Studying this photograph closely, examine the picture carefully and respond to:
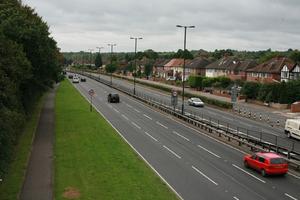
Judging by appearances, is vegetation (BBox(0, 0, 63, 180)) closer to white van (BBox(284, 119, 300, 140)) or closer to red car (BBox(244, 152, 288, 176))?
red car (BBox(244, 152, 288, 176))

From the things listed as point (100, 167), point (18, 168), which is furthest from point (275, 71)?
point (18, 168)

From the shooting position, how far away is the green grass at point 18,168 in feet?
69.5

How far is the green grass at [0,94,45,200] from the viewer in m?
21.2

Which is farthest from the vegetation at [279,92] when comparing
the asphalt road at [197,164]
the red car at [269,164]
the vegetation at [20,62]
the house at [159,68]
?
the house at [159,68]

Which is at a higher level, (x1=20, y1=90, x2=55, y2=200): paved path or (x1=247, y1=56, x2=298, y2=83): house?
(x1=247, y1=56, x2=298, y2=83): house

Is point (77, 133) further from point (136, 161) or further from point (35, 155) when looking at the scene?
point (136, 161)

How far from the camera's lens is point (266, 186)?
76.7 ft

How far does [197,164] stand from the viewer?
27938 mm

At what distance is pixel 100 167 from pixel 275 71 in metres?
69.9

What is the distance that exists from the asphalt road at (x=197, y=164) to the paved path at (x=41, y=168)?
20.1ft

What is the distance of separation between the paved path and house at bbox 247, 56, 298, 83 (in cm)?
5867

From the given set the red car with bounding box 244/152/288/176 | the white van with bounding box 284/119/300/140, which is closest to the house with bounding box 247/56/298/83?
the white van with bounding box 284/119/300/140

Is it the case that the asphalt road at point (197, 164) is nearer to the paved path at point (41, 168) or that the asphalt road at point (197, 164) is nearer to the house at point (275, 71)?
the paved path at point (41, 168)

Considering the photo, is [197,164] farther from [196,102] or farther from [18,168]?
[196,102]
